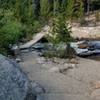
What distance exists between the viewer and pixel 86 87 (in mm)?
6711

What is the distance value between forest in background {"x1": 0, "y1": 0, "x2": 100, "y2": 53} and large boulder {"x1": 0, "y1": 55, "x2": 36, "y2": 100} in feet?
16.0

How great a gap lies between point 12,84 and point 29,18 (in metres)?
10.9

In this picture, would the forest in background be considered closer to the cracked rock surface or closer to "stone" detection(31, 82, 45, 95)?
the cracked rock surface

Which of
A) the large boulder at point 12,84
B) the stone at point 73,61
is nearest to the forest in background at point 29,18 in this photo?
the stone at point 73,61

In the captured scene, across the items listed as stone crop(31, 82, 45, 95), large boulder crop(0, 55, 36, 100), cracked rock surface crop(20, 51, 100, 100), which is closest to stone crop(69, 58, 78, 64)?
cracked rock surface crop(20, 51, 100, 100)

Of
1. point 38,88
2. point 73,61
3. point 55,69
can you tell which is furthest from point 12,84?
point 73,61

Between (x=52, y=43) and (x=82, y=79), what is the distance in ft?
8.84

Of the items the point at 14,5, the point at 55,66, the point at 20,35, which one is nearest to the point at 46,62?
the point at 55,66

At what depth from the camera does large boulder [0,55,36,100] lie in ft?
12.4

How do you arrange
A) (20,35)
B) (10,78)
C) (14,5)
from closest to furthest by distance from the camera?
(10,78) < (20,35) < (14,5)

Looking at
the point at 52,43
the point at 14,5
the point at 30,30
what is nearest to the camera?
the point at 52,43

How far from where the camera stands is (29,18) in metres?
14.6

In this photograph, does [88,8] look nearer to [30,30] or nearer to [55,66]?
[30,30]

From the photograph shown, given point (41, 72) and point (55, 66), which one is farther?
point (55, 66)
